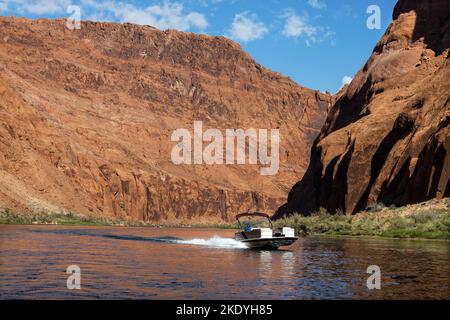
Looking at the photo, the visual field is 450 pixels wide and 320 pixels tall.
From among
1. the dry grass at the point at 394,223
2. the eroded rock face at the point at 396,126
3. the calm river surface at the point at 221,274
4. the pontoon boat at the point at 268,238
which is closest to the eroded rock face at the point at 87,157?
the eroded rock face at the point at 396,126

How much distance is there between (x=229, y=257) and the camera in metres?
35.8

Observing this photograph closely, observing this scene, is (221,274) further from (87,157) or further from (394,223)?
(87,157)

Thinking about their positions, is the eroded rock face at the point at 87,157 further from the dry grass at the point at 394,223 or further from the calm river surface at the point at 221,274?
the calm river surface at the point at 221,274

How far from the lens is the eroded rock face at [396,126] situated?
207ft

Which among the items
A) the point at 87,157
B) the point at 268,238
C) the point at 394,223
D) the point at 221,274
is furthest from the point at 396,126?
the point at 87,157

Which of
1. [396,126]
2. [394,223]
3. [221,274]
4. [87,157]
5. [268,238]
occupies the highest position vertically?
[87,157]

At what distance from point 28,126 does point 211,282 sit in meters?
120

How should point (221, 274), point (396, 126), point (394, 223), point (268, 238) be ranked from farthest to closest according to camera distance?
point (396, 126) → point (394, 223) → point (268, 238) → point (221, 274)

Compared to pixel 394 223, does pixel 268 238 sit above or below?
below

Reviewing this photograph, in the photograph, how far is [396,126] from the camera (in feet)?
241

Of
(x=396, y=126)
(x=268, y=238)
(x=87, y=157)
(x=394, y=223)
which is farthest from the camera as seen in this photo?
(x=87, y=157)

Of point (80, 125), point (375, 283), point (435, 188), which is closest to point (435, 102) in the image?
point (435, 188)

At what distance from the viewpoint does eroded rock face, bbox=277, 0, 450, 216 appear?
63.2 m

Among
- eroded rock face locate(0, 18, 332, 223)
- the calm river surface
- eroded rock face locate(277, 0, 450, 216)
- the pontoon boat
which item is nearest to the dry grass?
eroded rock face locate(277, 0, 450, 216)
